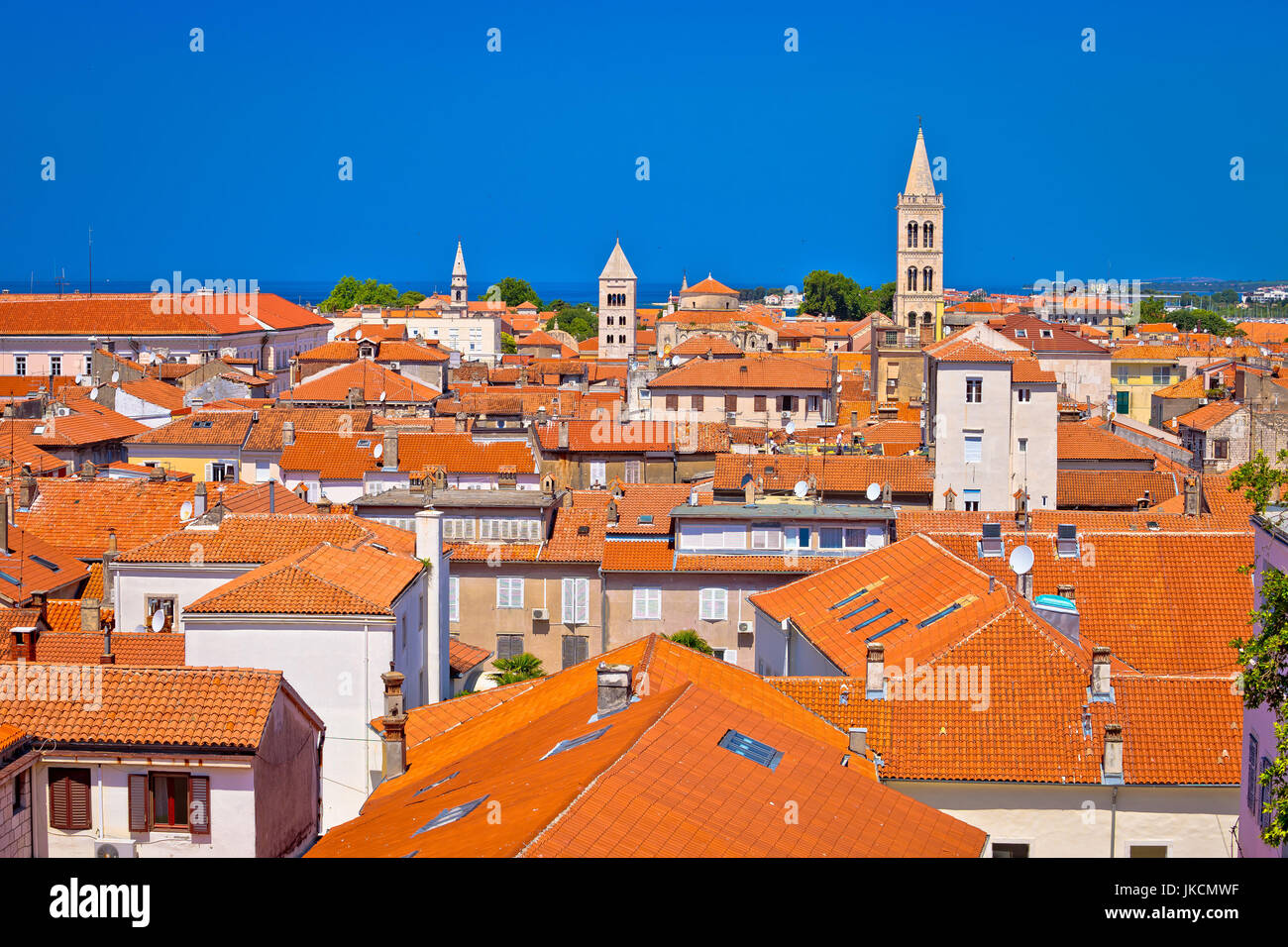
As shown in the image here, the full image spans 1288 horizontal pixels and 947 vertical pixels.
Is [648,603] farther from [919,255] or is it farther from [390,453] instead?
[919,255]

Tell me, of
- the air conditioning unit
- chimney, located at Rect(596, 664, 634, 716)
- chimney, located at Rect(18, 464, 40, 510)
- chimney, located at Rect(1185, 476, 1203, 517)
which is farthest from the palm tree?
chimney, located at Rect(1185, 476, 1203, 517)

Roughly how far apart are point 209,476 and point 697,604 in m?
22.7

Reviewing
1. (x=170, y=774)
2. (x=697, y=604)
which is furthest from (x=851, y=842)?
(x=697, y=604)

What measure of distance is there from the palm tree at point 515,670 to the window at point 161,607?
6731mm

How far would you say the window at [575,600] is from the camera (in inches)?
1422

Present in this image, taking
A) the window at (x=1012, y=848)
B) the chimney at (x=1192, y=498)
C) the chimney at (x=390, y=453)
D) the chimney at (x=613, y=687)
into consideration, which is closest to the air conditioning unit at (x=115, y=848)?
the chimney at (x=613, y=687)

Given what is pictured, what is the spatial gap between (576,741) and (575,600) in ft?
69.7

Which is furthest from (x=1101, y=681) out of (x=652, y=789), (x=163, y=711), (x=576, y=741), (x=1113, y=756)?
(x=163, y=711)

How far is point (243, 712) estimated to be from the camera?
613 inches

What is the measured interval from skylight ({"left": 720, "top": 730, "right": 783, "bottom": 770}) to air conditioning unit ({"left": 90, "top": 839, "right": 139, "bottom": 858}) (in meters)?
6.10

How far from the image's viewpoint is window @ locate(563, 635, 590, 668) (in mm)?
35938

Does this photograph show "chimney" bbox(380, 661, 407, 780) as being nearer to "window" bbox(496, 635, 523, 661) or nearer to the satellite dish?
the satellite dish
